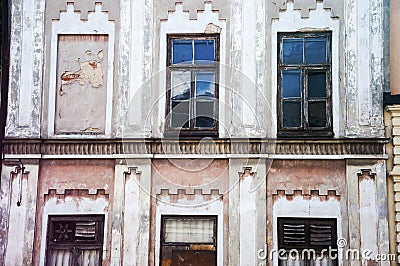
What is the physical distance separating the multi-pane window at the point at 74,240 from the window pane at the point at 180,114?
1.80 metres

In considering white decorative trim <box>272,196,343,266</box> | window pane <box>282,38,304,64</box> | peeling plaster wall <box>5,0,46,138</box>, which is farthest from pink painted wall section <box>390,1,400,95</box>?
peeling plaster wall <box>5,0,46,138</box>

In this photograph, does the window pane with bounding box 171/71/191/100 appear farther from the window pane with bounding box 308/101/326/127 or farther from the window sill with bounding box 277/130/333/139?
the window pane with bounding box 308/101/326/127

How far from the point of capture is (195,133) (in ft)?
32.9

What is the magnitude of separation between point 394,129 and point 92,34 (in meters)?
4.77

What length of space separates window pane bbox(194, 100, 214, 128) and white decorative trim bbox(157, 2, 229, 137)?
0.57 feet

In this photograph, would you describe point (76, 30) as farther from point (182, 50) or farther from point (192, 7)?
point (192, 7)

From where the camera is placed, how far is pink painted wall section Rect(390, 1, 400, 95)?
32.5 ft

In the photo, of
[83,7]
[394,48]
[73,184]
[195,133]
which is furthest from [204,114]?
[394,48]

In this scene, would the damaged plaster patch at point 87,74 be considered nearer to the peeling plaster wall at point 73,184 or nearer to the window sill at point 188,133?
the peeling plaster wall at point 73,184

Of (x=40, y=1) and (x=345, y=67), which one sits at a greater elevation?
(x=40, y=1)

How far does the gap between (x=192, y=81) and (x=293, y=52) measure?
1602mm

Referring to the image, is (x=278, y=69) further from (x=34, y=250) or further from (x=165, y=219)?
(x=34, y=250)

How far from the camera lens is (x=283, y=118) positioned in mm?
10055

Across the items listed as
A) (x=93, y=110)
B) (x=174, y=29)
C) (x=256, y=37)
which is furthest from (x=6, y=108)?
(x=256, y=37)
